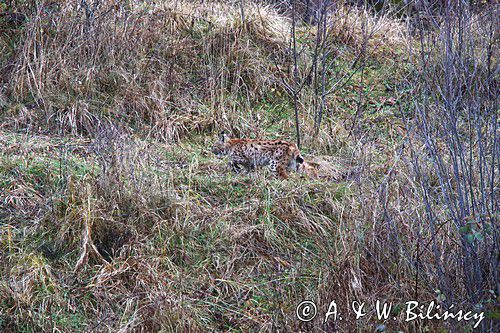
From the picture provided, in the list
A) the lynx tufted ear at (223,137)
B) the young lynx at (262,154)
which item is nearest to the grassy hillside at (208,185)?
the young lynx at (262,154)

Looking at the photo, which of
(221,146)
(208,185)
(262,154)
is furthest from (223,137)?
(208,185)

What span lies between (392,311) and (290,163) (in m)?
3.25

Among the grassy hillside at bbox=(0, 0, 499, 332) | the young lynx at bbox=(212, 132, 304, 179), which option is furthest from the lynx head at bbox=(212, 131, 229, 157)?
the grassy hillside at bbox=(0, 0, 499, 332)

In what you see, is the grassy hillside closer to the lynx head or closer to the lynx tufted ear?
the lynx head

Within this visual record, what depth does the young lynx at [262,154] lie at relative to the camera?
8750mm

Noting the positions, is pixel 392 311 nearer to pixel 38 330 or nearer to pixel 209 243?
pixel 209 243

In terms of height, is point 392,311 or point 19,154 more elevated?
point 392,311

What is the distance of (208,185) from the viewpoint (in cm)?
819

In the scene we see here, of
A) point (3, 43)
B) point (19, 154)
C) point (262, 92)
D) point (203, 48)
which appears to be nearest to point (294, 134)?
point (262, 92)

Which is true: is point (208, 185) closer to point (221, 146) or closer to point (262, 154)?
point (262, 154)

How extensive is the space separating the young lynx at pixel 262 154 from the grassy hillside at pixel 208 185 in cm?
29

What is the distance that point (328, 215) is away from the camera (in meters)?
7.66

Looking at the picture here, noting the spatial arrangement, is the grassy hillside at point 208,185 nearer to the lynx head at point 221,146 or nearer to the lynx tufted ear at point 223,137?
the lynx head at point 221,146

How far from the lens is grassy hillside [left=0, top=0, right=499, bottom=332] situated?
6.18 meters
